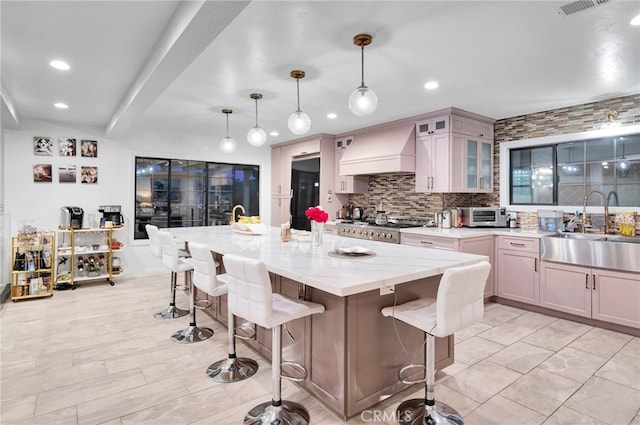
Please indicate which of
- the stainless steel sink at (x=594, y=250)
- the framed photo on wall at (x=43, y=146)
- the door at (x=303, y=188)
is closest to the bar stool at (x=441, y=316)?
the stainless steel sink at (x=594, y=250)

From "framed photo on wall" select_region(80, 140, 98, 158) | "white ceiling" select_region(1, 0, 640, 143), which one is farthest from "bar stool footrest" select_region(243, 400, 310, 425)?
"framed photo on wall" select_region(80, 140, 98, 158)

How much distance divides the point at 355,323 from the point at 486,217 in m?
3.39

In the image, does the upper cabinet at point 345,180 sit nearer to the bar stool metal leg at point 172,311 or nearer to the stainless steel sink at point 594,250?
the stainless steel sink at point 594,250

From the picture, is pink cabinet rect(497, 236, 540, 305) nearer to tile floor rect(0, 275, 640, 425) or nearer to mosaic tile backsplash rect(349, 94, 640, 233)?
tile floor rect(0, 275, 640, 425)

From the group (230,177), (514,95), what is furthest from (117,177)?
(514,95)

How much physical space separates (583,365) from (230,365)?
2.69 metres

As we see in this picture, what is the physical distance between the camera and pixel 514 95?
3742 mm

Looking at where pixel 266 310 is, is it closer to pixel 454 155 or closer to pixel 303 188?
pixel 454 155

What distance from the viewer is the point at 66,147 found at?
517 cm

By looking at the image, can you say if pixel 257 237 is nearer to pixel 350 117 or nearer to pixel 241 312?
pixel 241 312

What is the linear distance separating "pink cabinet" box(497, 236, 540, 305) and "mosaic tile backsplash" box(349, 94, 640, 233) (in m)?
0.70

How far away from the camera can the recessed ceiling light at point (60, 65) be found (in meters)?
2.93

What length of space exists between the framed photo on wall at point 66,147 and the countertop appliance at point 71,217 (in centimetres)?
83

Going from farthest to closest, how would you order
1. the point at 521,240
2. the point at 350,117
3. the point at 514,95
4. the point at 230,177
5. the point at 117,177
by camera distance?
the point at 230,177
the point at 117,177
the point at 350,117
the point at 521,240
the point at 514,95
